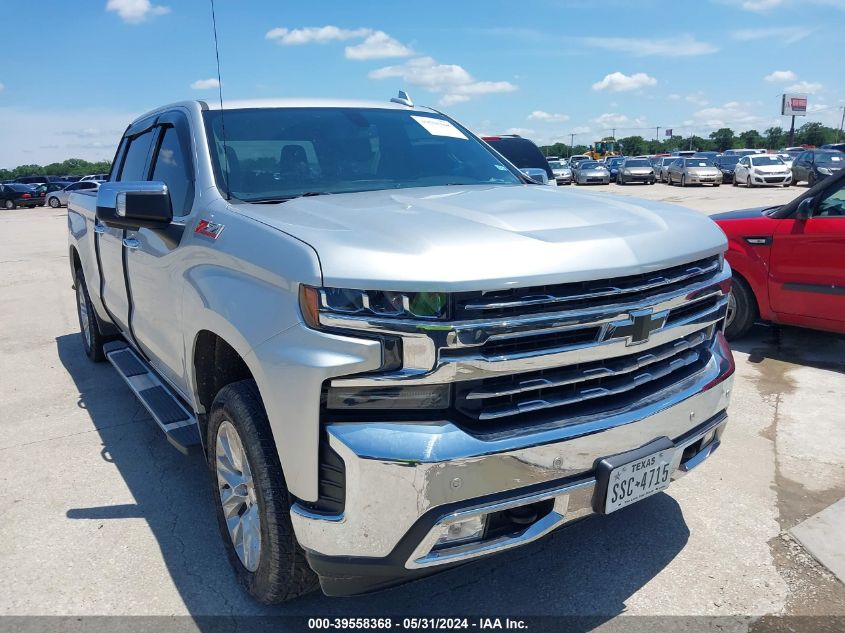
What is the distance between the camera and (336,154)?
345cm

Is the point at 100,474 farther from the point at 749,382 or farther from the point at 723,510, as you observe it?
the point at 749,382

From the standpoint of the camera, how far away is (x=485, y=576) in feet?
9.32

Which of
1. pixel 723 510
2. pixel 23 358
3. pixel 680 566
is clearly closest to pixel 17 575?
pixel 680 566

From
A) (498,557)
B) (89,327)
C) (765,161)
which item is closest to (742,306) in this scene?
(498,557)

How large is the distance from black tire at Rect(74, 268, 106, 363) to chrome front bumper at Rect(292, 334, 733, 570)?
174 inches

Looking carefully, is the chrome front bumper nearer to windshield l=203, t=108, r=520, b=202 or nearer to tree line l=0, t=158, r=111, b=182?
windshield l=203, t=108, r=520, b=202

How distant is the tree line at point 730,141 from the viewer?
304ft

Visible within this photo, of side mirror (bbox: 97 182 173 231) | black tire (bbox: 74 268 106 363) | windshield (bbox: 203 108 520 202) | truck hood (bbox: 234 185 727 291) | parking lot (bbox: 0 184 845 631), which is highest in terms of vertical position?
windshield (bbox: 203 108 520 202)

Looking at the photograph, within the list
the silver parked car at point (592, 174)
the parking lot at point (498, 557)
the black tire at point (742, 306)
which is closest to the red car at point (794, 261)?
the black tire at point (742, 306)

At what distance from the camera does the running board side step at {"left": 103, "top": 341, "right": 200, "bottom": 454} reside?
327 centimetres

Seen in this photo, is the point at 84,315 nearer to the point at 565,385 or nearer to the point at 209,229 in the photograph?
the point at 209,229

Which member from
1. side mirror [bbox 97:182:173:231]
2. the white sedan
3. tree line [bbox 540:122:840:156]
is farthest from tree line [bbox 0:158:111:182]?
side mirror [bbox 97:182:173:231]

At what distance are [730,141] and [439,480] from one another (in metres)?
107

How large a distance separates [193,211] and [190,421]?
1.07 m
